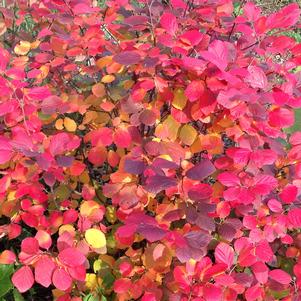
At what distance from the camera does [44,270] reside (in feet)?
4.64

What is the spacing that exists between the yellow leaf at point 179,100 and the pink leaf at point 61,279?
54cm

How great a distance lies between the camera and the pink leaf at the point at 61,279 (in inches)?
55.4

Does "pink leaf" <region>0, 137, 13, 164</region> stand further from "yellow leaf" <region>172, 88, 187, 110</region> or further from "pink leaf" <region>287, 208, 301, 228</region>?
"pink leaf" <region>287, 208, 301, 228</region>

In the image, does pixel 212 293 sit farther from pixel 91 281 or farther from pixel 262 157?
pixel 91 281

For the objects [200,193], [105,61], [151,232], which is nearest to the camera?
[151,232]

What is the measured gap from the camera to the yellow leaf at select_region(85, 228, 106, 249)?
61.2 inches

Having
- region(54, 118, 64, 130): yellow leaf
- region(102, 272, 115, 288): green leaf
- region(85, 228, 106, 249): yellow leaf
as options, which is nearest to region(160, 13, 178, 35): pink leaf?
region(54, 118, 64, 130): yellow leaf

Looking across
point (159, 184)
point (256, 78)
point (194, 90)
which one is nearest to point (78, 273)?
point (159, 184)

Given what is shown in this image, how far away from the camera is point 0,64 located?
5.40ft

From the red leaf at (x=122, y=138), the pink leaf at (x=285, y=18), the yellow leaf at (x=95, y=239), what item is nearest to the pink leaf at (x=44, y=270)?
the yellow leaf at (x=95, y=239)

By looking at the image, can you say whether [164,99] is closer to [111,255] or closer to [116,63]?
[116,63]

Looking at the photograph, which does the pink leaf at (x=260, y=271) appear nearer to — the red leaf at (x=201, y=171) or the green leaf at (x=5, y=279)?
the red leaf at (x=201, y=171)

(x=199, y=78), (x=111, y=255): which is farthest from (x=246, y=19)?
(x=111, y=255)

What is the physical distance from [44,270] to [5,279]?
0.45 metres
